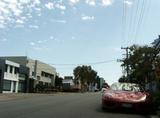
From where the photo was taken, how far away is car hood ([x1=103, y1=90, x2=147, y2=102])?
54.6 ft

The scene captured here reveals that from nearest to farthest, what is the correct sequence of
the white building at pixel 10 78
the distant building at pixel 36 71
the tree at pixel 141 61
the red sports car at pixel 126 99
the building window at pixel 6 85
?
the red sports car at pixel 126 99 → the tree at pixel 141 61 → the building window at pixel 6 85 → the white building at pixel 10 78 → the distant building at pixel 36 71

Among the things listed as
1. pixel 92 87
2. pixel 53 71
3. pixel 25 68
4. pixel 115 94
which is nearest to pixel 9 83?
pixel 25 68

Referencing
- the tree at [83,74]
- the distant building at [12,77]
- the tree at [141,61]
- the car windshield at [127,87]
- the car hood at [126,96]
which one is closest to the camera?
the car hood at [126,96]

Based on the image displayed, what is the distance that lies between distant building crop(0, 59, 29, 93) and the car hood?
47.9 metres

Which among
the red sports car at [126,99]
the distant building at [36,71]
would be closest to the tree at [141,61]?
the red sports car at [126,99]

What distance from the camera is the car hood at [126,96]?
16.7 m

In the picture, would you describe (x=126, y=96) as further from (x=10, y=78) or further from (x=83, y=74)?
(x=83, y=74)

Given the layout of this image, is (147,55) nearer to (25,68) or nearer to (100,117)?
(100,117)

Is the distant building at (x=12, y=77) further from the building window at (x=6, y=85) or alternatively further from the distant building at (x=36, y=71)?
the distant building at (x=36, y=71)

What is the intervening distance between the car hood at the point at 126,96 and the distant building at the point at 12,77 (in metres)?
47.9

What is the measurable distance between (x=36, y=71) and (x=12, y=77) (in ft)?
63.9

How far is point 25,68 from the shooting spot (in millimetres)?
77062

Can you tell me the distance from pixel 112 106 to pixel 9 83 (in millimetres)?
52613

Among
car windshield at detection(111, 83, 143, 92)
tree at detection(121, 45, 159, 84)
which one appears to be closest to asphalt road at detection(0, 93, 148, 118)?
car windshield at detection(111, 83, 143, 92)
